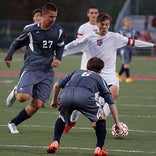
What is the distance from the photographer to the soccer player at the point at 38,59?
10656 millimetres

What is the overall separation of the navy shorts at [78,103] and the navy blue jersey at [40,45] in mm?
1778

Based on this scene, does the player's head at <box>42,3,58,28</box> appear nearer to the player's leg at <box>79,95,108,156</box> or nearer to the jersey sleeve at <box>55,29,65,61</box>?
the jersey sleeve at <box>55,29,65,61</box>

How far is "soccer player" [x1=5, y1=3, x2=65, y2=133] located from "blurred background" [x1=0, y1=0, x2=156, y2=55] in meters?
30.2

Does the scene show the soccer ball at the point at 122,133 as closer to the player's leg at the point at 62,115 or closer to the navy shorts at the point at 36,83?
the navy shorts at the point at 36,83

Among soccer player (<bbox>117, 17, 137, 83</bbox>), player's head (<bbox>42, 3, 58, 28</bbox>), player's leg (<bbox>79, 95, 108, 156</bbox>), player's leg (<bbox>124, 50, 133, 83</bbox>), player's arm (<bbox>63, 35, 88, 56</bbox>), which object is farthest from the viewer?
player's leg (<bbox>124, 50, 133, 83</bbox>)

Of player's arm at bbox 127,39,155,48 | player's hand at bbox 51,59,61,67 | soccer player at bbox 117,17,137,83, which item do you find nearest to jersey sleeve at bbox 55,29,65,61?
player's hand at bbox 51,59,61,67

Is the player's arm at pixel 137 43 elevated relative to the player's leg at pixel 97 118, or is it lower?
elevated

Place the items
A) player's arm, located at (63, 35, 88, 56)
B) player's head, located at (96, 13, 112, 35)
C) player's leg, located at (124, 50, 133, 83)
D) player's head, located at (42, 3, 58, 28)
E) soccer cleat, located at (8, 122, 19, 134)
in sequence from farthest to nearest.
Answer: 1. player's leg, located at (124, 50, 133, 83)
2. player's arm, located at (63, 35, 88, 56)
3. player's head, located at (96, 13, 112, 35)
4. soccer cleat, located at (8, 122, 19, 134)
5. player's head, located at (42, 3, 58, 28)

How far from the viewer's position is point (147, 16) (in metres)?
42.3

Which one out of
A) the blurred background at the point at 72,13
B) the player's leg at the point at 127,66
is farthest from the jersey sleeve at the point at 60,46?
the blurred background at the point at 72,13

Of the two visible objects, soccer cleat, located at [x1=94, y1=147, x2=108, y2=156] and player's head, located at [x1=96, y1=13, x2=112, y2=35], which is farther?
player's head, located at [x1=96, y1=13, x2=112, y2=35]

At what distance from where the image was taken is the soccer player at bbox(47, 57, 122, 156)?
29.3 ft

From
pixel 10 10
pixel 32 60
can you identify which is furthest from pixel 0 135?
pixel 10 10

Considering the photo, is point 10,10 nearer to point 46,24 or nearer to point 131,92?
point 131,92
